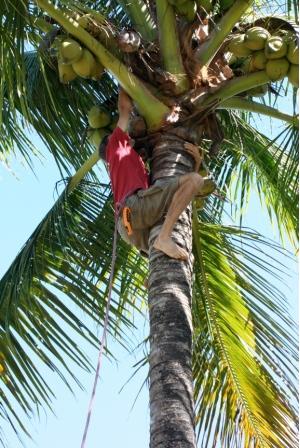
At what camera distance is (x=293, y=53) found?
18.4 ft

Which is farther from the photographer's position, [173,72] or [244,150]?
[244,150]

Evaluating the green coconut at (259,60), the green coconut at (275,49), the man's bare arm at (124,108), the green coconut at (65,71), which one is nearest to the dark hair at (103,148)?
the man's bare arm at (124,108)

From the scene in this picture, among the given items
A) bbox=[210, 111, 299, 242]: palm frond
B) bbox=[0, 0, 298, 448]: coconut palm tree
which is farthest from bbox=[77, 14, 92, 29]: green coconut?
Answer: bbox=[210, 111, 299, 242]: palm frond

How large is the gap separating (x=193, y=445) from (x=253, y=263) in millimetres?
2756

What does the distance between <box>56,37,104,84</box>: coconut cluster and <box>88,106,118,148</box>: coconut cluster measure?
0.46 metres

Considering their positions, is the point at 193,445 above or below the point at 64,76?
below

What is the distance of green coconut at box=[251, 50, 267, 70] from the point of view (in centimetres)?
570

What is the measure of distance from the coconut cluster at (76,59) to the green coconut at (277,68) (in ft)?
3.14

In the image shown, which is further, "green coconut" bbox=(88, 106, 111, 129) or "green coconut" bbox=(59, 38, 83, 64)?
"green coconut" bbox=(88, 106, 111, 129)

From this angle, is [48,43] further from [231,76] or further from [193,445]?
[193,445]

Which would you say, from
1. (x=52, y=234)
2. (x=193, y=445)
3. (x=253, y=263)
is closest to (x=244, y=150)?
(x=253, y=263)

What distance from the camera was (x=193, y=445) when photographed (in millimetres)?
4172

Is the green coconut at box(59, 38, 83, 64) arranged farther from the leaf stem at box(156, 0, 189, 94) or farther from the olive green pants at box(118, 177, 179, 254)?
the olive green pants at box(118, 177, 179, 254)

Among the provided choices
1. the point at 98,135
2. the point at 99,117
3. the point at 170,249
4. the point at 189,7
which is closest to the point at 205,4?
the point at 189,7
